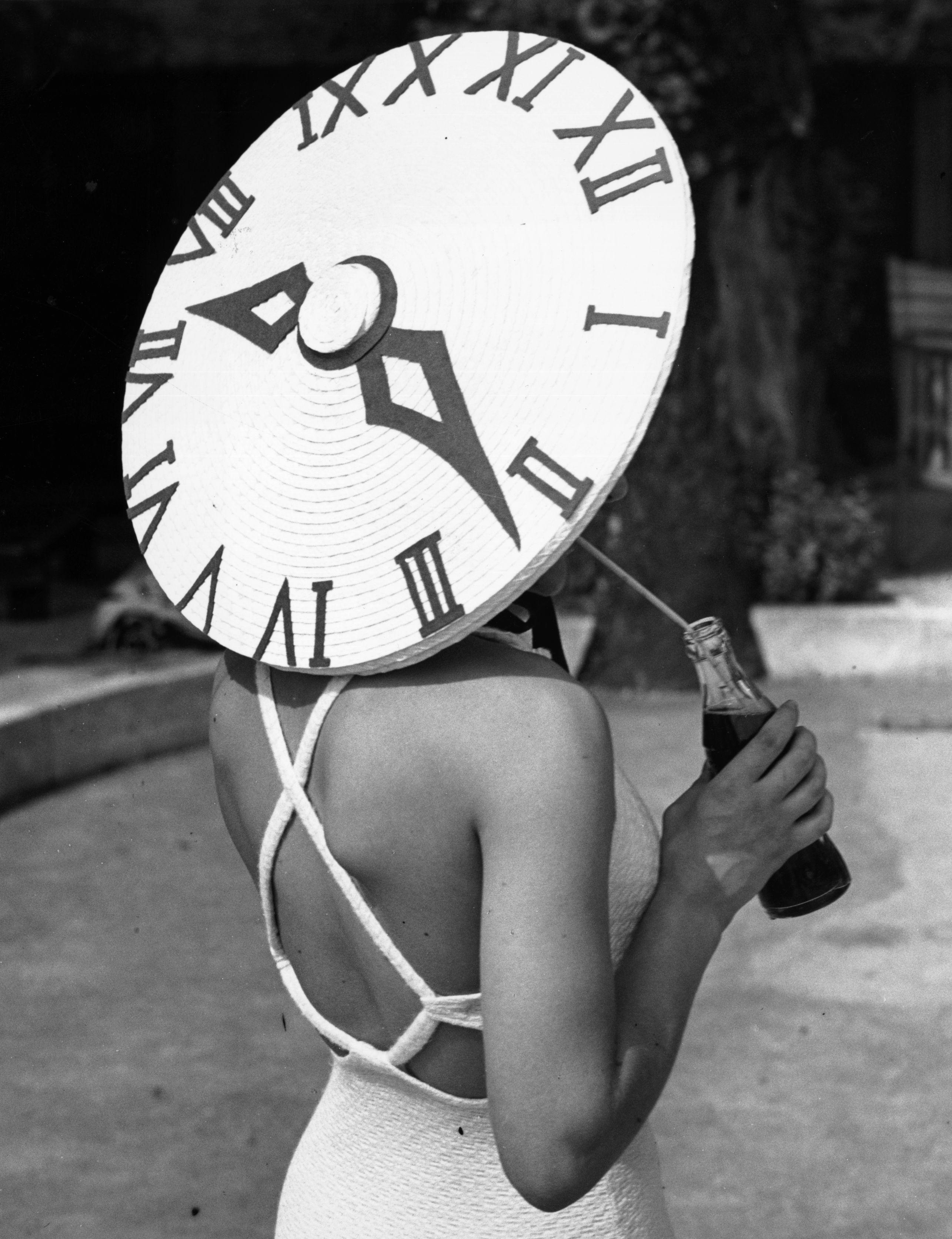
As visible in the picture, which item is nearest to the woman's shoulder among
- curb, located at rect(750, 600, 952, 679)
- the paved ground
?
the paved ground

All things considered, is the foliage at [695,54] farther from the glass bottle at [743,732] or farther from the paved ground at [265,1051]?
the glass bottle at [743,732]

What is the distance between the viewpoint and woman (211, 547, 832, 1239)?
115 cm

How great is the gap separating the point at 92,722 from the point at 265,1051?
2727mm

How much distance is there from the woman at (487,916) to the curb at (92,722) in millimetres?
4572

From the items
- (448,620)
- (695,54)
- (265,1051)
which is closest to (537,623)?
(448,620)

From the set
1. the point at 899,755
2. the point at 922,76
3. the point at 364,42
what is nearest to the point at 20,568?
the point at 364,42

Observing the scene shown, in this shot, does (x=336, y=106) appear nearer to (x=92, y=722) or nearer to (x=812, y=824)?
(x=812, y=824)

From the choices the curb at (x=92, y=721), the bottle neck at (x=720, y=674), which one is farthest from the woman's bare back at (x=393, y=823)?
the curb at (x=92, y=721)

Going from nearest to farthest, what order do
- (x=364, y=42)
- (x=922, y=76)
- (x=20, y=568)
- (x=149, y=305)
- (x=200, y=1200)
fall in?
1. (x=149, y=305)
2. (x=200, y=1200)
3. (x=20, y=568)
4. (x=364, y=42)
5. (x=922, y=76)

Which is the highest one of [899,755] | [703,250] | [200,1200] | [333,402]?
[333,402]

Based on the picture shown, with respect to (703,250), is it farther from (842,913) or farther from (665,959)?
(665,959)

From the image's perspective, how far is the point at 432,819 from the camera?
3.97 feet

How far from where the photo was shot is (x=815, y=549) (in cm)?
776

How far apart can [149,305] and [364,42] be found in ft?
29.0
